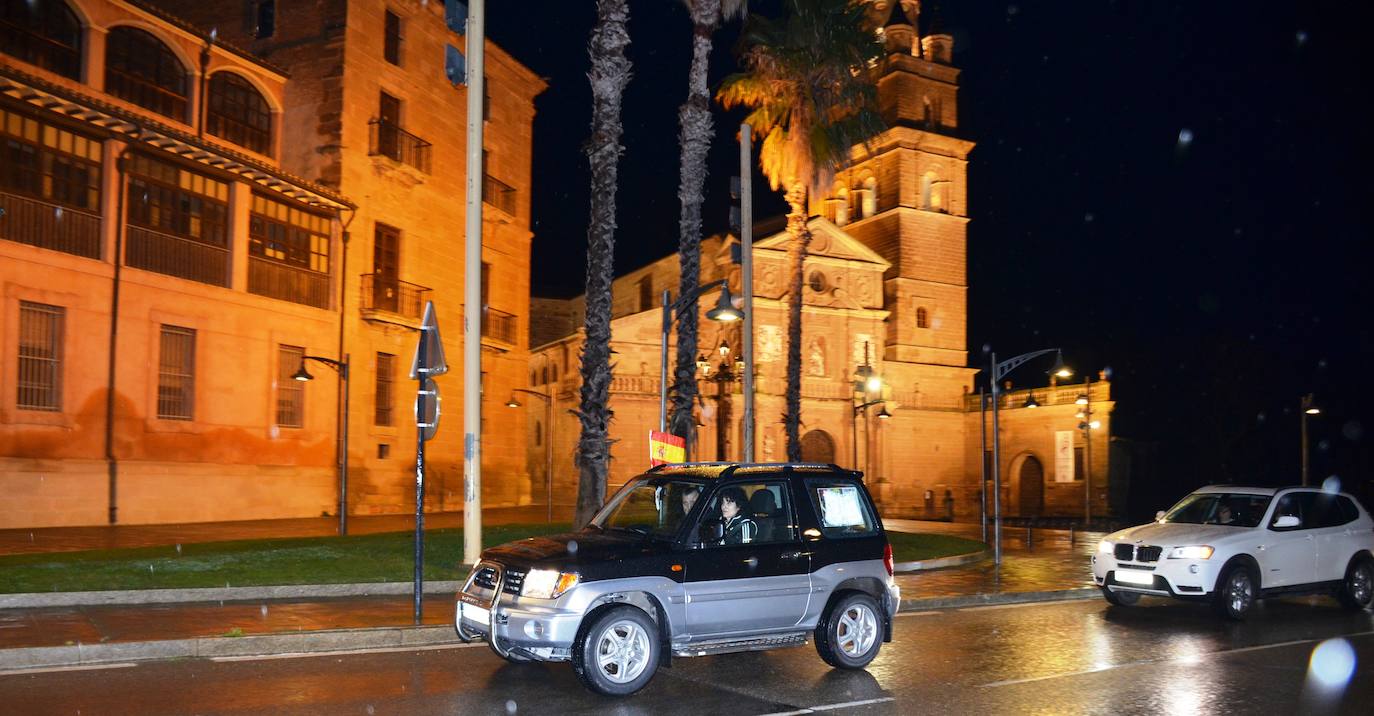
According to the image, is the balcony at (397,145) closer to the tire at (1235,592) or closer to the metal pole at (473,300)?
the metal pole at (473,300)

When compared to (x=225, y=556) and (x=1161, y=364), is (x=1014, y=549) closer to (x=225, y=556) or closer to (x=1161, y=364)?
(x=225, y=556)

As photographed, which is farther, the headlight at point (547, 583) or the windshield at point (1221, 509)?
the windshield at point (1221, 509)

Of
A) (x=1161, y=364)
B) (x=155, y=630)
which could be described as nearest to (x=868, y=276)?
(x=1161, y=364)

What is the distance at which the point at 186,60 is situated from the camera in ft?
91.4

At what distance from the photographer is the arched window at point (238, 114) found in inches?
1146

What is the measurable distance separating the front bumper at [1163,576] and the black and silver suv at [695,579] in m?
5.37

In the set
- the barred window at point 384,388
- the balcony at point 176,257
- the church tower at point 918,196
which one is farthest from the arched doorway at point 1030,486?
the balcony at point 176,257

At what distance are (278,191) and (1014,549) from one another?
67.7 feet

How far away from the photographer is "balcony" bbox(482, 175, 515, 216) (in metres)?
38.2

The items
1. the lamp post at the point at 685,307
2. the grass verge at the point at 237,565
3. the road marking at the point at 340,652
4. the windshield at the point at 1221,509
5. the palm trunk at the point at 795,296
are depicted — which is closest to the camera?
the road marking at the point at 340,652

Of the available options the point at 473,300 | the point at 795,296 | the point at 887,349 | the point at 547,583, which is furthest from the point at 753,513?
the point at 887,349

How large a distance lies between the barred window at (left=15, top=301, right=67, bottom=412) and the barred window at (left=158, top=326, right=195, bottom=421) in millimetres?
2611

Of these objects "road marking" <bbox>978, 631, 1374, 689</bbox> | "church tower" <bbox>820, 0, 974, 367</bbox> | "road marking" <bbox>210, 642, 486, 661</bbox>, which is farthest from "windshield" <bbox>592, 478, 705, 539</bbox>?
"church tower" <bbox>820, 0, 974, 367</bbox>

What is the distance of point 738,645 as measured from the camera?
8.67 metres
